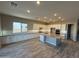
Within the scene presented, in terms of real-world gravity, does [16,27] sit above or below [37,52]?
above

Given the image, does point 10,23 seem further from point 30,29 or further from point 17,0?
point 17,0

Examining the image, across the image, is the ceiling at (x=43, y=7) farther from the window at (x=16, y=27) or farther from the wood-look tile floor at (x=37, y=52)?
the window at (x=16, y=27)

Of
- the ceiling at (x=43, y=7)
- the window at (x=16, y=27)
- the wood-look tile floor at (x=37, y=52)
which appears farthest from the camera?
the window at (x=16, y=27)

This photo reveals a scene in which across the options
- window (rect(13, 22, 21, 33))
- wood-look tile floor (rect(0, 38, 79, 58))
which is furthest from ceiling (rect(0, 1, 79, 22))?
window (rect(13, 22, 21, 33))

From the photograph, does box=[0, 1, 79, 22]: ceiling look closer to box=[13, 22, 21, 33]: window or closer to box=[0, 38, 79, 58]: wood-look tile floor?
box=[0, 38, 79, 58]: wood-look tile floor

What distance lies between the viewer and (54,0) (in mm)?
3738

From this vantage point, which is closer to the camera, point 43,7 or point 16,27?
point 43,7

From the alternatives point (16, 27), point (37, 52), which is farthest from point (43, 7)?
point (16, 27)

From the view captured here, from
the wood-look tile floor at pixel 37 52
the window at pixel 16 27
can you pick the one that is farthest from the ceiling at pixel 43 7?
the window at pixel 16 27

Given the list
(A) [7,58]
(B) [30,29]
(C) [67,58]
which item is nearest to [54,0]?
(C) [67,58]

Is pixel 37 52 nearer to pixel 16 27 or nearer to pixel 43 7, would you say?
pixel 43 7

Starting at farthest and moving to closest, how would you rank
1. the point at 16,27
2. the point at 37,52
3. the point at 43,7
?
1. the point at 16,27
2. the point at 37,52
3. the point at 43,7

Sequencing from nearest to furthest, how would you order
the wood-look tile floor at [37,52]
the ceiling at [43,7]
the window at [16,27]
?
the ceiling at [43,7], the wood-look tile floor at [37,52], the window at [16,27]

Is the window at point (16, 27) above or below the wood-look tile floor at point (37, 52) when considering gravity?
above
